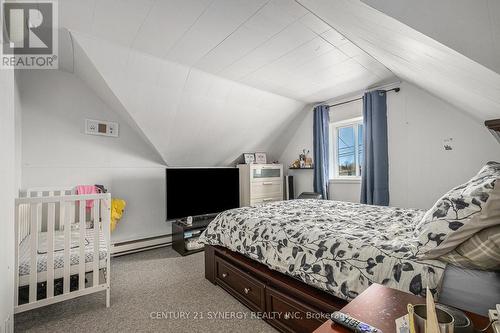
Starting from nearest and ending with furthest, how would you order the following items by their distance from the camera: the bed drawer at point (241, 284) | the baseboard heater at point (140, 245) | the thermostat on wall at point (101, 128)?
the bed drawer at point (241, 284)
the thermostat on wall at point (101, 128)
the baseboard heater at point (140, 245)

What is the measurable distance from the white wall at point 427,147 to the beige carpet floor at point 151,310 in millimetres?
2656

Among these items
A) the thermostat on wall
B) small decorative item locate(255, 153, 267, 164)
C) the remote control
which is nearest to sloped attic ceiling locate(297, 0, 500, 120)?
the remote control

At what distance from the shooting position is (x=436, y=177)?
2.89 metres

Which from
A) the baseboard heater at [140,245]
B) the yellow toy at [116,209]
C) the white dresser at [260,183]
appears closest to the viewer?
the yellow toy at [116,209]

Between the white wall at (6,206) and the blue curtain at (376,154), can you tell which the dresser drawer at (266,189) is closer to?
the blue curtain at (376,154)

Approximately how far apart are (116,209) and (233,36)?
8.48ft

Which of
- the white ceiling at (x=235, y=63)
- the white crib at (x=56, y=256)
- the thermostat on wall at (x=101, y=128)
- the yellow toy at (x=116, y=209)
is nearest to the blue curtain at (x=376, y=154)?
the white ceiling at (x=235, y=63)

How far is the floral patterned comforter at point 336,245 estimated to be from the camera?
1138 mm

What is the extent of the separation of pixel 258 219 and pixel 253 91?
7.07 ft

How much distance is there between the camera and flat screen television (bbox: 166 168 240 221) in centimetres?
352

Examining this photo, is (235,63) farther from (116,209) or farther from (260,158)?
(116,209)

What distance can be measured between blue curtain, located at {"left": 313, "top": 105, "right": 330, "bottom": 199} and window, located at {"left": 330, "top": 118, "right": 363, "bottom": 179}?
189 millimetres

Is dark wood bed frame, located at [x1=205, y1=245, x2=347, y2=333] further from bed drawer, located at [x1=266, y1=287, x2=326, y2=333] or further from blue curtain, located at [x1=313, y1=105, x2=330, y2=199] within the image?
blue curtain, located at [x1=313, y1=105, x2=330, y2=199]

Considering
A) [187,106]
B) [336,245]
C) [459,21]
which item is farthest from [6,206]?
[459,21]
